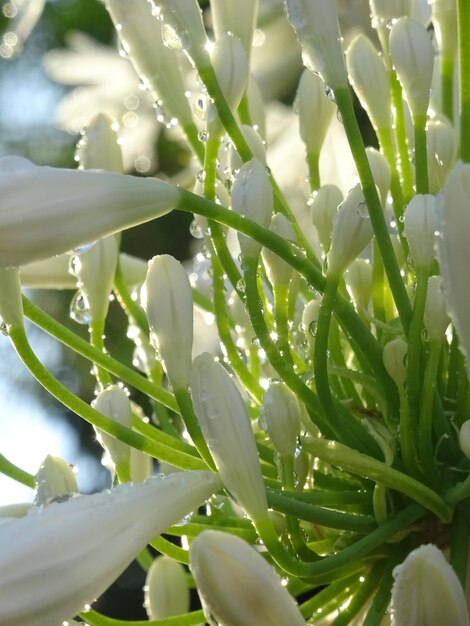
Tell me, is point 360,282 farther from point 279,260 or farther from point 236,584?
point 236,584

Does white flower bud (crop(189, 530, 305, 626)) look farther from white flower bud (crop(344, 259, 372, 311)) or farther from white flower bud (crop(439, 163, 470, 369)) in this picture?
white flower bud (crop(344, 259, 372, 311))

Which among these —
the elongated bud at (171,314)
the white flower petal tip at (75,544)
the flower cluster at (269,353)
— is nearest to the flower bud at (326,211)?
the flower cluster at (269,353)

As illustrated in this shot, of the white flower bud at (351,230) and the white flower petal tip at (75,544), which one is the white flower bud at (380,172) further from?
the white flower petal tip at (75,544)

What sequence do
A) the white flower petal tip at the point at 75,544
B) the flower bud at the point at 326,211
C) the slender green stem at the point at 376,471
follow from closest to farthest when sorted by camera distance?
the white flower petal tip at the point at 75,544, the slender green stem at the point at 376,471, the flower bud at the point at 326,211

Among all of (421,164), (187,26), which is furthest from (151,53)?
(421,164)

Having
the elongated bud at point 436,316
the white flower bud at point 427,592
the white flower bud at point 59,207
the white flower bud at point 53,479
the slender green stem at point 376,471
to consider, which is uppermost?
the white flower bud at point 59,207

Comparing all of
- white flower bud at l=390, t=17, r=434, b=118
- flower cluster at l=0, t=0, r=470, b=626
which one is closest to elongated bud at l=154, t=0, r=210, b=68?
flower cluster at l=0, t=0, r=470, b=626
